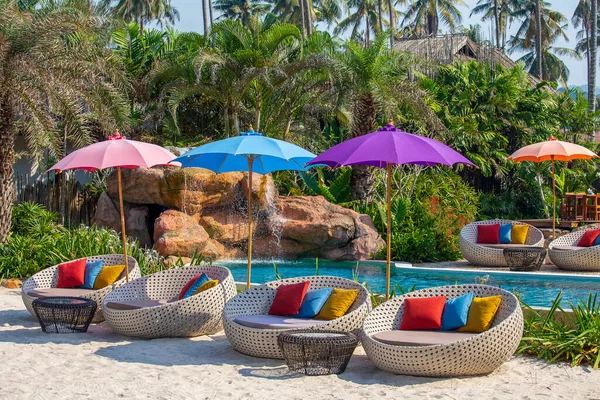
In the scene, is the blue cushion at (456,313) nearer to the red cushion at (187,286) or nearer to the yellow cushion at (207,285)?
the yellow cushion at (207,285)

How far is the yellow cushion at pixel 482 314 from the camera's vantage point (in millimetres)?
6684

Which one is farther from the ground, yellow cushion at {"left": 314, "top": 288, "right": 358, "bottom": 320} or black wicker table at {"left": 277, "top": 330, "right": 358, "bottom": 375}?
yellow cushion at {"left": 314, "top": 288, "right": 358, "bottom": 320}

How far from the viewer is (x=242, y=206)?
1631 cm

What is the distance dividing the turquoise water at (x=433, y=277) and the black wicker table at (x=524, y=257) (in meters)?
0.78

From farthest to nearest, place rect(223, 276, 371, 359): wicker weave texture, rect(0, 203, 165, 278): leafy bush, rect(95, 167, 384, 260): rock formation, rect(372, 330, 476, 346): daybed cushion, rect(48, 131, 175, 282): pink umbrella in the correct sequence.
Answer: rect(95, 167, 384, 260): rock formation → rect(0, 203, 165, 278): leafy bush → rect(48, 131, 175, 282): pink umbrella → rect(223, 276, 371, 359): wicker weave texture → rect(372, 330, 476, 346): daybed cushion

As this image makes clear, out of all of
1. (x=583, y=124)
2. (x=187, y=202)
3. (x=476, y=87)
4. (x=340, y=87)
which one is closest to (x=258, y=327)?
(x=187, y=202)

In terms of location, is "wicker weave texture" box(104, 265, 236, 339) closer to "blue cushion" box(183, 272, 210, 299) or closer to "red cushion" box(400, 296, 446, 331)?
"blue cushion" box(183, 272, 210, 299)

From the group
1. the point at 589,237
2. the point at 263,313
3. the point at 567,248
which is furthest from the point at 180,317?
the point at 589,237

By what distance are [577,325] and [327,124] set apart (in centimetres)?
1605

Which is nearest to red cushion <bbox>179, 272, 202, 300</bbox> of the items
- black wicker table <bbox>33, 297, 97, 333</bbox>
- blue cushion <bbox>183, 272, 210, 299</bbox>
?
blue cushion <bbox>183, 272, 210, 299</bbox>

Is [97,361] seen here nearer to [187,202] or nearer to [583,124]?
[187,202]

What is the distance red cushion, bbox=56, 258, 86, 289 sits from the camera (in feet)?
31.6

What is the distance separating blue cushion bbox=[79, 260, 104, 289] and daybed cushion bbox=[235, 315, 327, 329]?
2947 millimetres

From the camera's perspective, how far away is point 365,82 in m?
18.1
